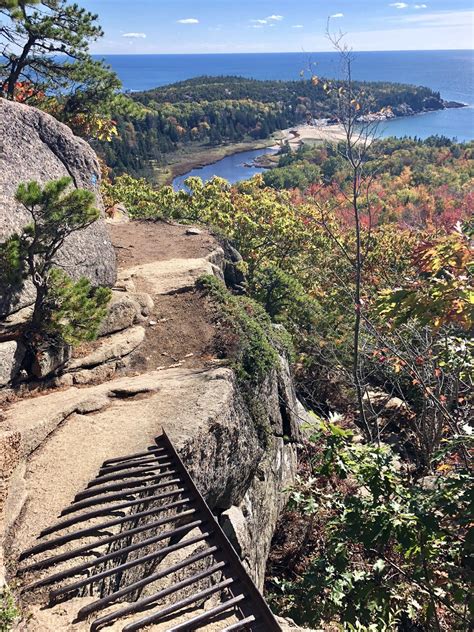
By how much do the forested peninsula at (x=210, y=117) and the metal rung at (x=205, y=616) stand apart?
72892 millimetres

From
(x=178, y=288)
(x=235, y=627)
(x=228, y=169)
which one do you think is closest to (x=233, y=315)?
(x=178, y=288)

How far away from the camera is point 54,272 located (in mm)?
8719

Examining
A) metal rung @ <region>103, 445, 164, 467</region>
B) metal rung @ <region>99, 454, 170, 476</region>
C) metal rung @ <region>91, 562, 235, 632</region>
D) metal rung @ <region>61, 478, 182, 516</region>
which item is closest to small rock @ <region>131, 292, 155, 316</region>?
metal rung @ <region>103, 445, 164, 467</region>

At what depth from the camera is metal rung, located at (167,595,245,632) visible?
182 inches

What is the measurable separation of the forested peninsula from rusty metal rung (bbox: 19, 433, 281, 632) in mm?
70873

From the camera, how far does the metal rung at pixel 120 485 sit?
6176 mm

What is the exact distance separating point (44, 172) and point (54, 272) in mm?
3200

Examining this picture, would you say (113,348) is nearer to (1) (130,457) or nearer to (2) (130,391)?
(2) (130,391)

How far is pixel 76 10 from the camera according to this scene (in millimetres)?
12898

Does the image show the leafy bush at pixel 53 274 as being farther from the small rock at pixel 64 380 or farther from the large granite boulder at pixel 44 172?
the small rock at pixel 64 380

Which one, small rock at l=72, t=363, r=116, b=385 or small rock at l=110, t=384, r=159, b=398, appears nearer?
small rock at l=110, t=384, r=159, b=398

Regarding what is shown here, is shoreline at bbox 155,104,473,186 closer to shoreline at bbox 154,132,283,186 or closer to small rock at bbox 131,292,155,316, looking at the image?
shoreline at bbox 154,132,283,186

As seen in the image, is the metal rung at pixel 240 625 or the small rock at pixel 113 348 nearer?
the metal rung at pixel 240 625

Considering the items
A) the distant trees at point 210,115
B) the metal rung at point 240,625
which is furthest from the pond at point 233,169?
the metal rung at point 240,625
